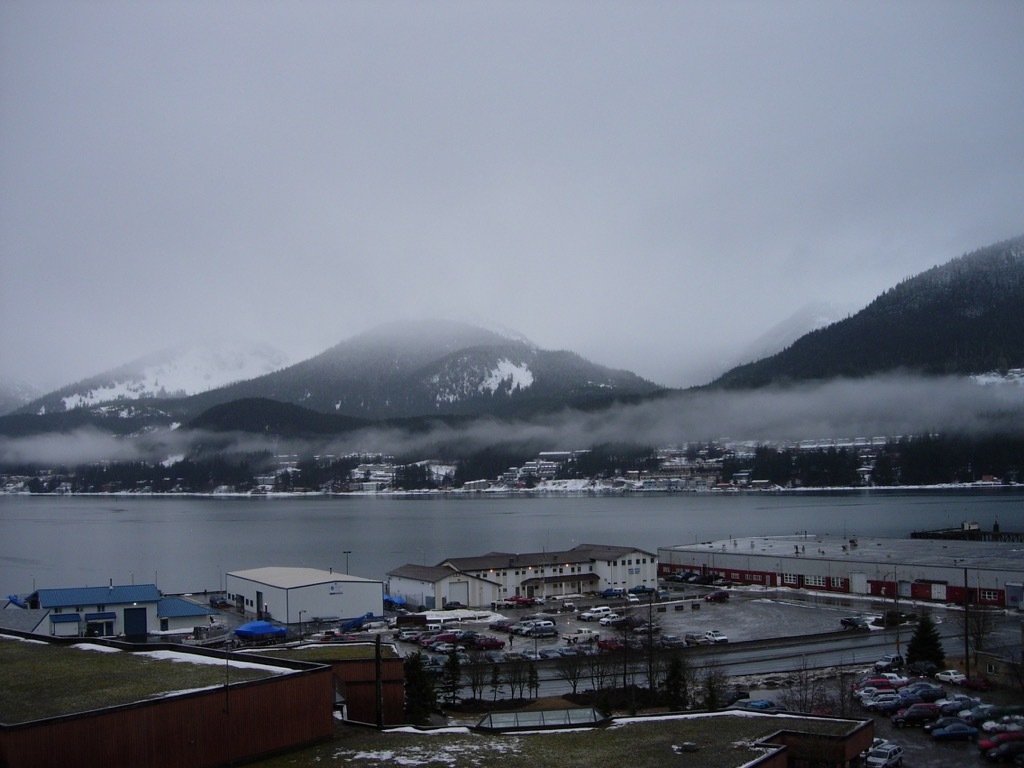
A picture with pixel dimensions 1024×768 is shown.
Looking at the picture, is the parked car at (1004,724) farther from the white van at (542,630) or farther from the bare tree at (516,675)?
the white van at (542,630)

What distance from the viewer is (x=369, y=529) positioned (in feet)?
168

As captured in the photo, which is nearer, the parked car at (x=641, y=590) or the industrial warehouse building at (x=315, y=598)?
the industrial warehouse building at (x=315, y=598)

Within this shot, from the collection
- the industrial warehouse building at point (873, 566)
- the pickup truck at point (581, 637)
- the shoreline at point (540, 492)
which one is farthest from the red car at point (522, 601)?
the shoreline at point (540, 492)

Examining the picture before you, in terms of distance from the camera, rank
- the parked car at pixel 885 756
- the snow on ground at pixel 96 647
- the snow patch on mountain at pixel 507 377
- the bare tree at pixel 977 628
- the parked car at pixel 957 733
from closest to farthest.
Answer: the parked car at pixel 885 756
the snow on ground at pixel 96 647
the parked car at pixel 957 733
the bare tree at pixel 977 628
the snow patch on mountain at pixel 507 377

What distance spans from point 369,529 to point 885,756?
45151 mm

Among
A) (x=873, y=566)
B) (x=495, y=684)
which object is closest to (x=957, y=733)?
(x=495, y=684)

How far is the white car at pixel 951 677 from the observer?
10977mm

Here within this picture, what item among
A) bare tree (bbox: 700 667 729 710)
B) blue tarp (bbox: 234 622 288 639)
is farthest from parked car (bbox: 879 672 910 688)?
blue tarp (bbox: 234 622 288 639)

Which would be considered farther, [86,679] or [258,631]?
[258,631]

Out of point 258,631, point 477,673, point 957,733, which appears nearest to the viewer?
point 957,733

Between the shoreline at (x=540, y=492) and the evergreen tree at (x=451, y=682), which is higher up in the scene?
the evergreen tree at (x=451, y=682)

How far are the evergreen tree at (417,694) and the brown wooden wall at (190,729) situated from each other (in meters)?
2.80

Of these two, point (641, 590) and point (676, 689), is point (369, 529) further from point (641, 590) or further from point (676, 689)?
point (676, 689)

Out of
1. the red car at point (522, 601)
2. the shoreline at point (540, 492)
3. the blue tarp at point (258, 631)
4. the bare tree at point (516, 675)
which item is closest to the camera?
the bare tree at point (516, 675)
